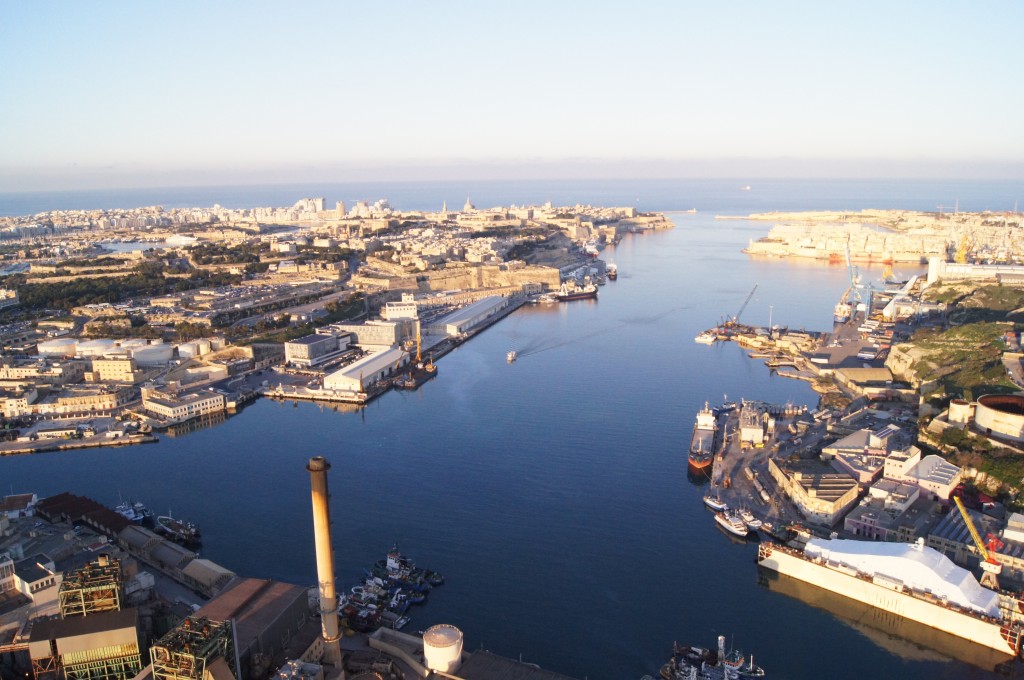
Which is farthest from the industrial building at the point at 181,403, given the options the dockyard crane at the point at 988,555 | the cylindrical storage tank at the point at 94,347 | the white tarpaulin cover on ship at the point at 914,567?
the dockyard crane at the point at 988,555

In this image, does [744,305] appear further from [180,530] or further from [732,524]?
[180,530]

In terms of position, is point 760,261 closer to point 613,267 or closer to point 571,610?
point 613,267

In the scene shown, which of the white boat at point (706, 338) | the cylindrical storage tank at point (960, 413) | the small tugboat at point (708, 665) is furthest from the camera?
the white boat at point (706, 338)

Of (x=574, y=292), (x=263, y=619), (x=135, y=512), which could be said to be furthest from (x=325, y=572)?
(x=574, y=292)

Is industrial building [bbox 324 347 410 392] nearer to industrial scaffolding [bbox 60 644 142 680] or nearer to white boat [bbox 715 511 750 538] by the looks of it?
white boat [bbox 715 511 750 538]

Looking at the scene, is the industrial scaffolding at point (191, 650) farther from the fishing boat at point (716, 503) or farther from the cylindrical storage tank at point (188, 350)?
the cylindrical storage tank at point (188, 350)

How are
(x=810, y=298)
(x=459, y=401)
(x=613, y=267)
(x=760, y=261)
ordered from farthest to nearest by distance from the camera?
(x=760, y=261) < (x=613, y=267) < (x=810, y=298) < (x=459, y=401)

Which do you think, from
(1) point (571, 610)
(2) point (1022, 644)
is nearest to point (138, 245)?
(1) point (571, 610)
